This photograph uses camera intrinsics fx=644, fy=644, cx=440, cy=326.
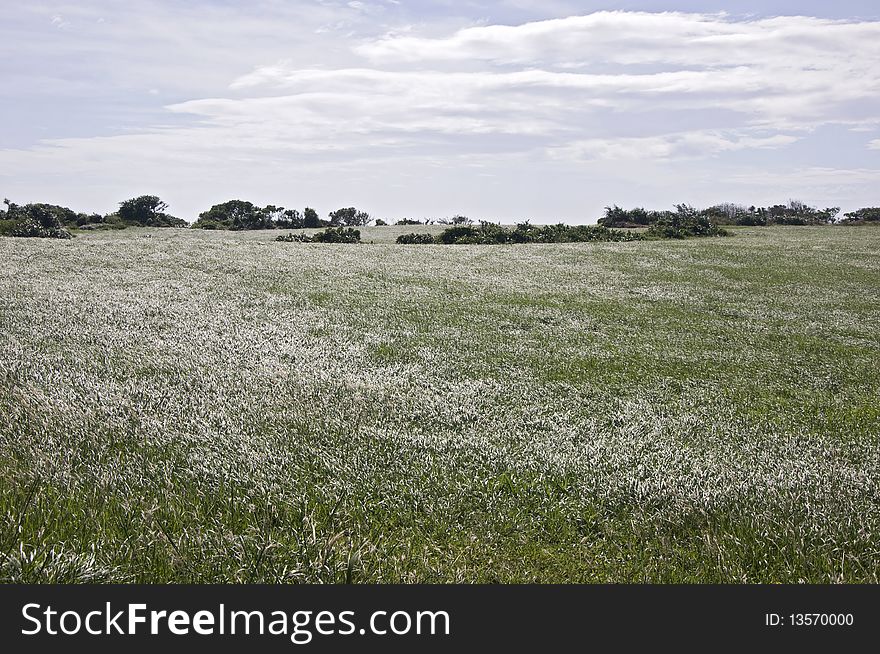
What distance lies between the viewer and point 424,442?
7.93 m

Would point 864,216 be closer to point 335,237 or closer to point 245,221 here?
point 335,237

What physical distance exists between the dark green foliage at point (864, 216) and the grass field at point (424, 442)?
60.7m

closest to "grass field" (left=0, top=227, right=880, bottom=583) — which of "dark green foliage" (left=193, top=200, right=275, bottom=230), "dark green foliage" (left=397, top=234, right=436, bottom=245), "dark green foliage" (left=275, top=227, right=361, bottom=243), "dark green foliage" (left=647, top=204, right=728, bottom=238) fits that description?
"dark green foliage" (left=275, top=227, right=361, bottom=243)

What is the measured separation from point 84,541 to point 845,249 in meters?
44.9

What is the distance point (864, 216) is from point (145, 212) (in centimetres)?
7492

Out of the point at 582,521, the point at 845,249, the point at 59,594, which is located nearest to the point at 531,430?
the point at 582,521

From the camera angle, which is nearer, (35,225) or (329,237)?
(35,225)

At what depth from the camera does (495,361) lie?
12484 mm

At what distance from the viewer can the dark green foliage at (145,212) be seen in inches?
2459

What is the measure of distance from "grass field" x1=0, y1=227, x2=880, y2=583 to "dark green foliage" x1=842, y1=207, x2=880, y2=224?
2391 inches

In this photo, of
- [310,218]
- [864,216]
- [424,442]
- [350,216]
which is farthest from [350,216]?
[424,442]

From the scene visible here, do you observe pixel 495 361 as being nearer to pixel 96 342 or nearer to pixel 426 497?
pixel 426 497

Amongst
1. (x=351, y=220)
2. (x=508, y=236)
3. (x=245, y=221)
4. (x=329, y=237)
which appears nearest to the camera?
(x=329, y=237)

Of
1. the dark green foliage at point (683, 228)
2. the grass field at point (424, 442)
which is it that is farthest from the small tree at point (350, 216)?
the grass field at point (424, 442)
